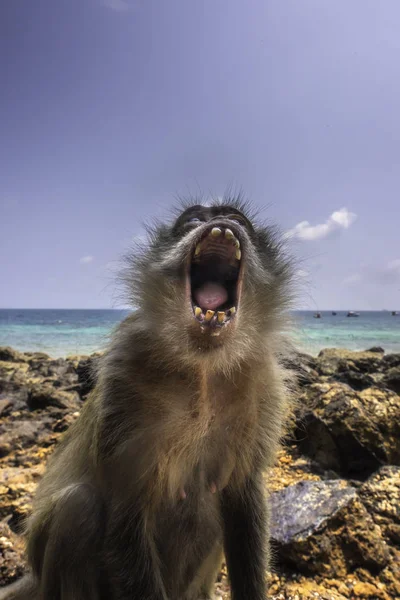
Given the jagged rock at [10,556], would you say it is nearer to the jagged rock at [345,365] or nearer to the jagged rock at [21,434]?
the jagged rock at [21,434]

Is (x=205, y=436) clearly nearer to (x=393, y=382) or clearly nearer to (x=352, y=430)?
(x=352, y=430)

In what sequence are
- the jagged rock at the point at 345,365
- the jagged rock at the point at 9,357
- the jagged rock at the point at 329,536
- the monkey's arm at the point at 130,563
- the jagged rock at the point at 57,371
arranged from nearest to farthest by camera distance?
the monkey's arm at the point at 130,563, the jagged rock at the point at 329,536, the jagged rock at the point at 57,371, the jagged rock at the point at 345,365, the jagged rock at the point at 9,357

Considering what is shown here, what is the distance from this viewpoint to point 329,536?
304 cm

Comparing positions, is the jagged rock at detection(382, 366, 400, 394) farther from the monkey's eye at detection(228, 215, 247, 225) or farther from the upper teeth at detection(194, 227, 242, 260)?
the upper teeth at detection(194, 227, 242, 260)

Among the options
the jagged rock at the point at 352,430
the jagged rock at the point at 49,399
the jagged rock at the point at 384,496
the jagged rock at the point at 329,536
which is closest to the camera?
the jagged rock at the point at 329,536

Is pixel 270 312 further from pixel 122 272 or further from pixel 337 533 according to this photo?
pixel 337 533

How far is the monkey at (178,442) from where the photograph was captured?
2049 millimetres

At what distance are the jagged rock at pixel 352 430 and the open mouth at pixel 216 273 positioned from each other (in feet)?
7.77

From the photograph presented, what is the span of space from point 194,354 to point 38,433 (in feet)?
13.7

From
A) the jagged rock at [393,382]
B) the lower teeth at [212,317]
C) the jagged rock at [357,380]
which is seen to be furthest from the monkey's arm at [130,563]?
the jagged rock at [393,382]

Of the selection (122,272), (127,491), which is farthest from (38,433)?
(127,491)

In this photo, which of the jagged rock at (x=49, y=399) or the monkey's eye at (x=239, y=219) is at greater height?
the monkey's eye at (x=239, y=219)

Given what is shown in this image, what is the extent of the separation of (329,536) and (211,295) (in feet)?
6.73

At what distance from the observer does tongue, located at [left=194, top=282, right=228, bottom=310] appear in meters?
2.66
